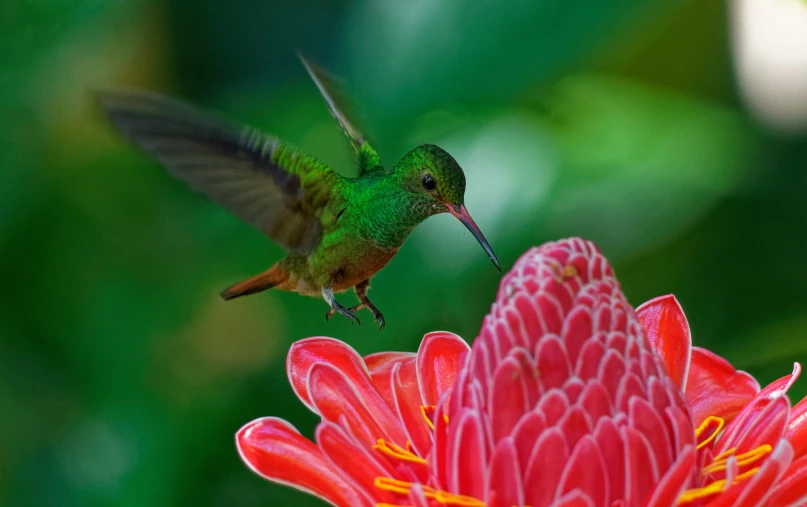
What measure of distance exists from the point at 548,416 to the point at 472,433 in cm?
12

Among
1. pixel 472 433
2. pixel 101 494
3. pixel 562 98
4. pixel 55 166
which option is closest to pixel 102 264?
pixel 55 166

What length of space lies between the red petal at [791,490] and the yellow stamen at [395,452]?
0.56 metres

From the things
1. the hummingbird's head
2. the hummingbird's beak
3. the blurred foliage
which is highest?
the hummingbird's head

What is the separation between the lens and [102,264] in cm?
339

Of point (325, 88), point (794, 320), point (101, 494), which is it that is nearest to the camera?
point (325, 88)

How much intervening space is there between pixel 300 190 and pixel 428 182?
1.17ft

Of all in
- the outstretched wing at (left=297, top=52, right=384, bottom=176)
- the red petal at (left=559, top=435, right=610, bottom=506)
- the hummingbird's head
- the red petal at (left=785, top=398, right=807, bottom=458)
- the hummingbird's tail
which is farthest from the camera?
the outstretched wing at (left=297, top=52, right=384, bottom=176)

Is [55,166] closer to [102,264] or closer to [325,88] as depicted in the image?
[102,264]

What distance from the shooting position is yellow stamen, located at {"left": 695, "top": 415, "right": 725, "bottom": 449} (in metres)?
1.56

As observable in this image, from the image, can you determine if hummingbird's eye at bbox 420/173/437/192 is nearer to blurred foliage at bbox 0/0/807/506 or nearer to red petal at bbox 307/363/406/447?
red petal at bbox 307/363/406/447

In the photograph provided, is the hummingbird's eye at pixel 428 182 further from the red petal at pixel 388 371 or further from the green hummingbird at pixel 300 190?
the red petal at pixel 388 371

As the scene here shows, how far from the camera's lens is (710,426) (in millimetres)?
1672

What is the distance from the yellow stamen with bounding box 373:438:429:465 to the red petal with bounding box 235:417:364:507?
11 centimetres

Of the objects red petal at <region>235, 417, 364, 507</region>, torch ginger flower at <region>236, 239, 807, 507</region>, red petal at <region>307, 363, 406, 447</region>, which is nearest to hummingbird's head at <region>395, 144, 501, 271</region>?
torch ginger flower at <region>236, 239, 807, 507</region>
